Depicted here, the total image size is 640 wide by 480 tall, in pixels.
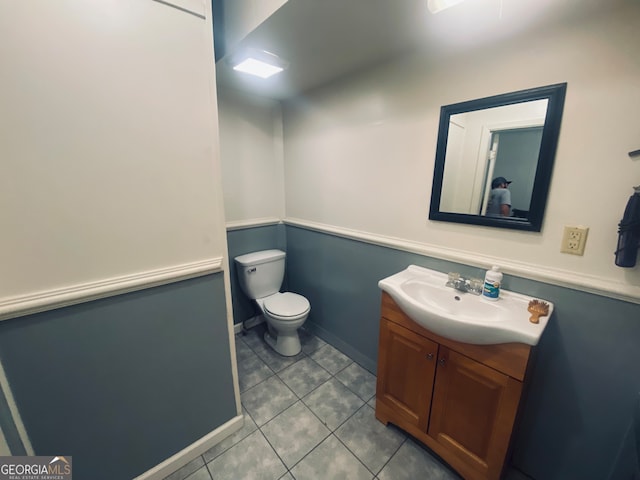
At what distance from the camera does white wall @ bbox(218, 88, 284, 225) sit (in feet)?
6.59

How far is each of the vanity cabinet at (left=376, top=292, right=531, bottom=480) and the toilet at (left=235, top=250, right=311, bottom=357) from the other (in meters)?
0.76

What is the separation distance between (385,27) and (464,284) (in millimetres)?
1253

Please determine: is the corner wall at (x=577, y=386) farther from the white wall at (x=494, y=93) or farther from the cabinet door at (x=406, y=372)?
the cabinet door at (x=406, y=372)

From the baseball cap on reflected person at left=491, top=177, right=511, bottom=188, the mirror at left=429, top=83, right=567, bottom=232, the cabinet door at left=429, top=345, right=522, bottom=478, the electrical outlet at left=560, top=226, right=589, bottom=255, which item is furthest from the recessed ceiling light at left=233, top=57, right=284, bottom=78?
the cabinet door at left=429, top=345, right=522, bottom=478

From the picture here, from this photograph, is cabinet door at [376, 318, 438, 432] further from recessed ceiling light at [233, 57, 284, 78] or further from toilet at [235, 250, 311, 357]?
recessed ceiling light at [233, 57, 284, 78]

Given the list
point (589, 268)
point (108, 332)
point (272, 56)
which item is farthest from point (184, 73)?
point (589, 268)

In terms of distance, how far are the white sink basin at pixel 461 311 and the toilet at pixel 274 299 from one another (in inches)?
35.8

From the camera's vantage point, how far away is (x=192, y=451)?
4.26ft

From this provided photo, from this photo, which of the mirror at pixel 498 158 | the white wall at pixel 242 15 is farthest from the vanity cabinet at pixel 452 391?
the white wall at pixel 242 15

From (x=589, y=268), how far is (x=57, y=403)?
6.94 feet

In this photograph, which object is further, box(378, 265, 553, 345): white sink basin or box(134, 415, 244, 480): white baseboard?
box(134, 415, 244, 480): white baseboard

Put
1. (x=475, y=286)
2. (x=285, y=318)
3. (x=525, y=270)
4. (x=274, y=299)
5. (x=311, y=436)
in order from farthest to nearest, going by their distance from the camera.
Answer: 1. (x=274, y=299)
2. (x=285, y=318)
3. (x=311, y=436)
4. (x=475, y=286)
5. (x=525, y=270)

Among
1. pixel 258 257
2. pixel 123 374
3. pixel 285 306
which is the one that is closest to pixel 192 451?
pixel 123 374

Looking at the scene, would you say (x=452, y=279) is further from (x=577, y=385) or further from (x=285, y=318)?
(x=285, y=318)
